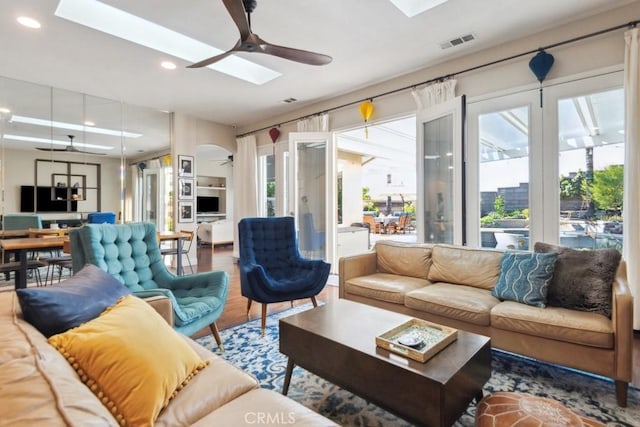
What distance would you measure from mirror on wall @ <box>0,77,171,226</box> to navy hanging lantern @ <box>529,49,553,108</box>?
547 cm

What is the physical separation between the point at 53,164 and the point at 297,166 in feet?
11.3

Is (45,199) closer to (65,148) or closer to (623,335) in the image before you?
(65,148)

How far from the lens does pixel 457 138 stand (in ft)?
11.1

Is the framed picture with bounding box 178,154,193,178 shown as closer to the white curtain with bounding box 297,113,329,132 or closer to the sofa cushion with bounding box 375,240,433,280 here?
the white curtain with bounding box 297,113,329,132

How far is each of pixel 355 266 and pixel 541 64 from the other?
2608 mm

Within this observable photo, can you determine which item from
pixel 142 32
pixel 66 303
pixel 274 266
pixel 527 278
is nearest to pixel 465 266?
pixel 527 278

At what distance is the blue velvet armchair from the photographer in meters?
2.79

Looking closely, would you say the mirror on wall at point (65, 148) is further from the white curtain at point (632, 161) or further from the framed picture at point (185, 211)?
the white curtain at point (632, 161)

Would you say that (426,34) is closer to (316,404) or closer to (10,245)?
(316,404)

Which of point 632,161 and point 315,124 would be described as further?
point 315,124

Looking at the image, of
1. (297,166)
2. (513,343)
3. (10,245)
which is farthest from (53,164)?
(513,343)

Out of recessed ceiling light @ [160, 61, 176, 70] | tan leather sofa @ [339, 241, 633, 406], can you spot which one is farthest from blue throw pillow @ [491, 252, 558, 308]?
recessed ceiling light @ [160, 61, 176, 70]

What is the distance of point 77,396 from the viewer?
712 mm

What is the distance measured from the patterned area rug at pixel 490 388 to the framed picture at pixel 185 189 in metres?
3.96
